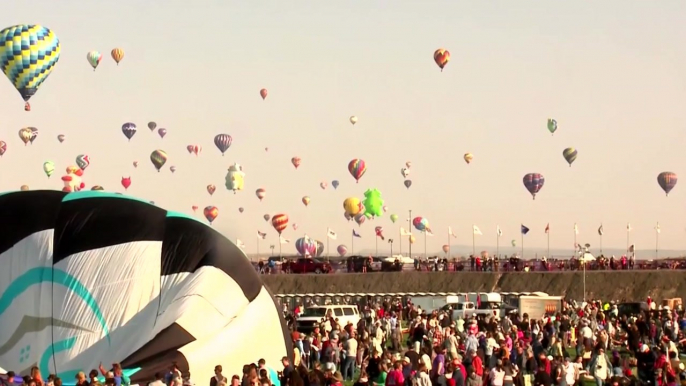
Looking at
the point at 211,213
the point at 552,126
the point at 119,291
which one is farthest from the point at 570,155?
the point at 119,291

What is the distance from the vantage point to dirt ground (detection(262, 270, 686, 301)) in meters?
51.3

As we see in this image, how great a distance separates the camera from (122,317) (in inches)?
938

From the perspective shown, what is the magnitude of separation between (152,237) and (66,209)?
1.91m

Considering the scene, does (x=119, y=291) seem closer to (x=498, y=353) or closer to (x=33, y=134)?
(x=498, y=353)

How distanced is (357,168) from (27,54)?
34134 millimetres

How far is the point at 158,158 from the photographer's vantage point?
222 ft

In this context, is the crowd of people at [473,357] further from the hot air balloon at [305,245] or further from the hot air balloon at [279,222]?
the hot air balloon at [305,245]

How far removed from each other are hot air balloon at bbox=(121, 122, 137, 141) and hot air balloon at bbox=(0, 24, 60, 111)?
22.3 meters

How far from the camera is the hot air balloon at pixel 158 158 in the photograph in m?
67.8

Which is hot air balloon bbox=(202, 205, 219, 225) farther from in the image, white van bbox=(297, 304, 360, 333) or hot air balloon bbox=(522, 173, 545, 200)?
white van bbox=(297, 304, 360, 333)

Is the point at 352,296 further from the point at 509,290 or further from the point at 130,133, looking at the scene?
the point at 130,133

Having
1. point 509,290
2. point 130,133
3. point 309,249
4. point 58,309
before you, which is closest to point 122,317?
point 58,309

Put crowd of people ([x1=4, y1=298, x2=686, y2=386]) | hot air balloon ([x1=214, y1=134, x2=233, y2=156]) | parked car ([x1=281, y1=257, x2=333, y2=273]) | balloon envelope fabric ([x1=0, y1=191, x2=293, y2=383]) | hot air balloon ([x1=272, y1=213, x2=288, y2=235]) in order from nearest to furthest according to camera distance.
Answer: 1. crowd of people ([x1=4, y1=298, x2=686, y2=386])
2. balloon envelope fabric ([x1=0, y1=191, x2=293, y2=383])
3. parked car ([x1=281, y1=257, x2=333, y2=273])
4. hot air balloon ([x1=214, y1=134, x2=233, y2=156])
5. hot air balloon ([x1=272, y1=213, x2=288, y2=235])

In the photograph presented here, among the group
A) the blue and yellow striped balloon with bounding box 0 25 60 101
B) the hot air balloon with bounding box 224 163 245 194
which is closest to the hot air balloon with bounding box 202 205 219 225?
the hot air balloon with bounding box 224 163 245 194
